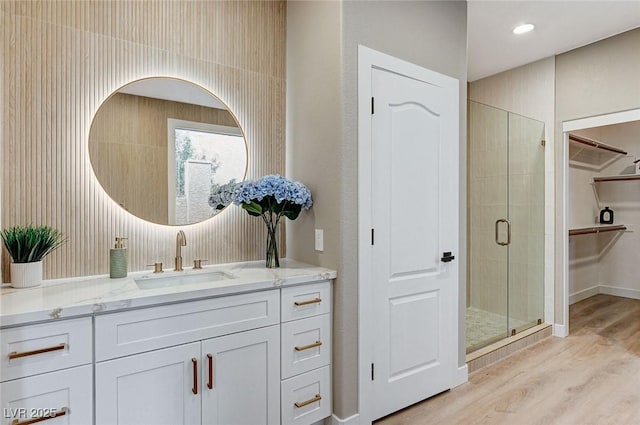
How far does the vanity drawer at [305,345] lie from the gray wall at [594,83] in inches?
110

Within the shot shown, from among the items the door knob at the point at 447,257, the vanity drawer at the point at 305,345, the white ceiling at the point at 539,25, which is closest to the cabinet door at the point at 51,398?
the vanity drawer at the point at 305,345

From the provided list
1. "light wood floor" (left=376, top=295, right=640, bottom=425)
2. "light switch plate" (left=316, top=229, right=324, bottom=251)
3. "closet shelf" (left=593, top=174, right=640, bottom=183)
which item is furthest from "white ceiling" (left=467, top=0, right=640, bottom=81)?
"light wood floor" (left=376, top=295, right=640, bottom=425)

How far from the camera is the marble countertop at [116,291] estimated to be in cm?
130

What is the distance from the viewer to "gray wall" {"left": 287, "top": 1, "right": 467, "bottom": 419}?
1.98 metres

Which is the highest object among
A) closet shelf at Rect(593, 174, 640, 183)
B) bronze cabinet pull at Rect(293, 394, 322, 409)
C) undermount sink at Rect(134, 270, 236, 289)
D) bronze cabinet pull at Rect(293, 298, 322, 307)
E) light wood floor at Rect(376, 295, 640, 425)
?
closet shelf at Rect(593, 174, 640, 183)

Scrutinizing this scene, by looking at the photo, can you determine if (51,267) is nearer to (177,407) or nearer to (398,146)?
(177,407)

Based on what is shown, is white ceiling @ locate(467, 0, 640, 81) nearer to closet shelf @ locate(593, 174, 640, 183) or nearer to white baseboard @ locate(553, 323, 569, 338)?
closet shelf @ locate(593, 174, 640, 183)

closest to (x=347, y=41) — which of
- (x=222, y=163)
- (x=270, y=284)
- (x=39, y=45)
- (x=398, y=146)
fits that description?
(x=398, y=146)

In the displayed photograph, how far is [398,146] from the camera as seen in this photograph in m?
2.20

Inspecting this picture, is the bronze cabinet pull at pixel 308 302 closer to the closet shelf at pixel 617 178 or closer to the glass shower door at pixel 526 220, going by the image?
the glass shower door at pixel 526 220

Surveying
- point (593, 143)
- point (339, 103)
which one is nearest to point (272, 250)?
point (339, 103)

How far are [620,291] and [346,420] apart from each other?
505cm

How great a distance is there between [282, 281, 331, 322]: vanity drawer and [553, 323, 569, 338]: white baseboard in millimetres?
2806

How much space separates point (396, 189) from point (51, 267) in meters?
1.83
